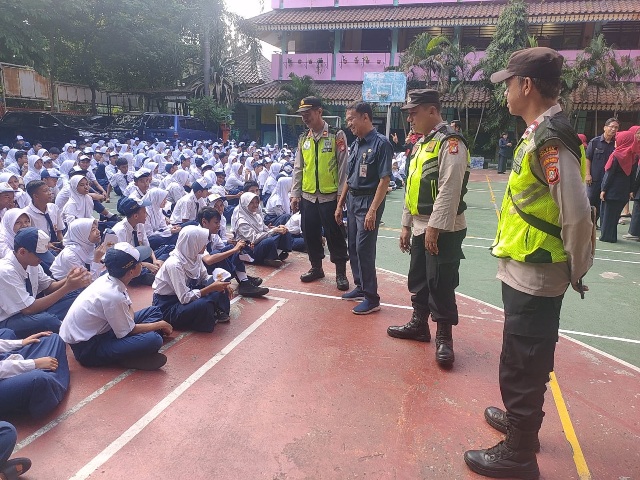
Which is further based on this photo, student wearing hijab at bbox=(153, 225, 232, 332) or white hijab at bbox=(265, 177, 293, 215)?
white hijab at bbox=(265, 177, 293, 215)

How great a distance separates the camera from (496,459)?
2357 millimetres

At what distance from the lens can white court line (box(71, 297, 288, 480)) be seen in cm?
240

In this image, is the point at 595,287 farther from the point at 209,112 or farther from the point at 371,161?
the point at 209,112

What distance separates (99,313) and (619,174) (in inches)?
305

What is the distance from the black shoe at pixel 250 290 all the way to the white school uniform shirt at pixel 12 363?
2291 millimetres

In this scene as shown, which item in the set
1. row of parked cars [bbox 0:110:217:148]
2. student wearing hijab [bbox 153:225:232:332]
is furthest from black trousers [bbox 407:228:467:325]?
row of parked cars [bbox 0:110:217:148]

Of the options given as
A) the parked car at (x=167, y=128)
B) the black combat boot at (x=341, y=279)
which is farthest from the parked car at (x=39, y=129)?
the black combat boot at (x=341, y=279)

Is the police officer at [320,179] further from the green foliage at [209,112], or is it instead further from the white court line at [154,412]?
the green foliage at [209,112]

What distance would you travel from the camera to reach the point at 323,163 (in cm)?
481

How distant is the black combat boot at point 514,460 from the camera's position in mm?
2304

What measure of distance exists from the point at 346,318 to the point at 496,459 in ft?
6.95

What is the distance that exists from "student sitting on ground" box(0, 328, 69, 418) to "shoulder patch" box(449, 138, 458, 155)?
9.19 ft

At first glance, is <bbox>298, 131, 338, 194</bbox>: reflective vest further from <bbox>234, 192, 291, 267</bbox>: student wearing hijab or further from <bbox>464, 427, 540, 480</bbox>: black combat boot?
<bbox>464, 427, 540, 480</bbox>: black combat boot

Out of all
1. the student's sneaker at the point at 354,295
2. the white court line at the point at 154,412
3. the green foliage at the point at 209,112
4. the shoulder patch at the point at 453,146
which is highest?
the green foliage at the point at 209,112
